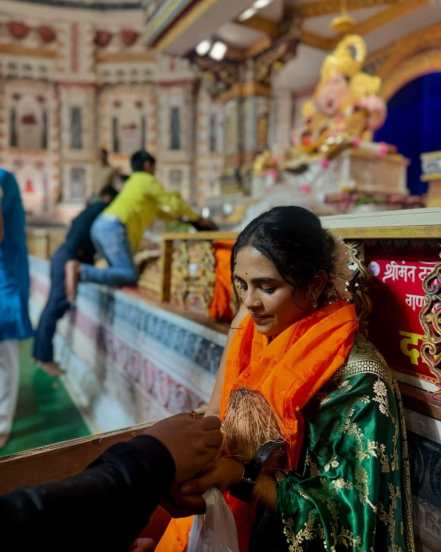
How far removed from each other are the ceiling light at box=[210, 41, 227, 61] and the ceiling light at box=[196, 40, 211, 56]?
0.51 feet

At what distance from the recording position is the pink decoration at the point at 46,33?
13.5 meters

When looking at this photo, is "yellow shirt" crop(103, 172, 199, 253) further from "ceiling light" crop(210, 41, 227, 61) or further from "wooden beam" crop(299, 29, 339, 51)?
"wooden beam" crop(299, 29, 339, 51)

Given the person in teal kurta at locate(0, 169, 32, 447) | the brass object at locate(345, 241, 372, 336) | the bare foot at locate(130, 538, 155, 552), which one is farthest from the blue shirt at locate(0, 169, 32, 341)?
the brass object at locate(345, 241, 372, 336)

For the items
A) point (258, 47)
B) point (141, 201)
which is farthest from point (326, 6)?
point (141, 201)

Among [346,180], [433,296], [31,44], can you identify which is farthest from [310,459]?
[31,44]

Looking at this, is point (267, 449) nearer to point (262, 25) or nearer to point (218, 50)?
point (262, 25)

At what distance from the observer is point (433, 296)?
115 cm

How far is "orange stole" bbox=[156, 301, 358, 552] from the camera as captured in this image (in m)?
0.99

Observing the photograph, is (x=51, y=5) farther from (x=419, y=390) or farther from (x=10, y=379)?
(x=419, y=390)

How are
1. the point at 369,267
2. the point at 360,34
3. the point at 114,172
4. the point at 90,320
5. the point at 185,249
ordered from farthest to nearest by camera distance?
the point at 360,34, the point at 114,172, the point at 90,320, the point at 185,249, the point at 369,267

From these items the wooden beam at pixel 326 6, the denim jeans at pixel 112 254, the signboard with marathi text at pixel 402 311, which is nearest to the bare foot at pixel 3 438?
the denim jeans at pixel 112 254

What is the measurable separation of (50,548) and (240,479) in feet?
1.47

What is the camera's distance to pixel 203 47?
340 inches

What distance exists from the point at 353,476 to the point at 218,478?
0.89ft
